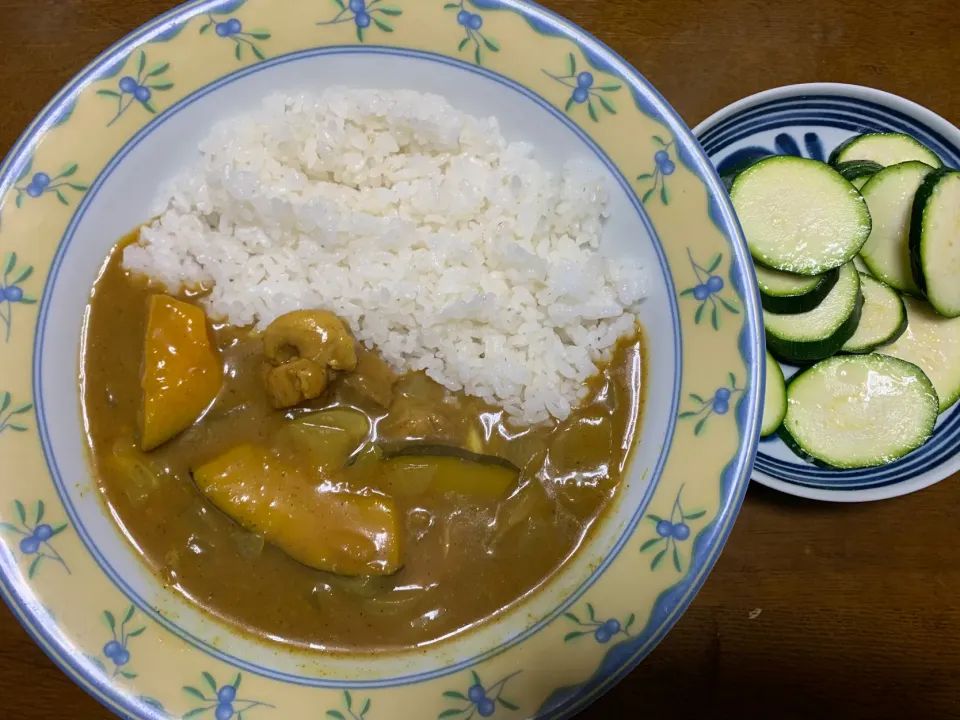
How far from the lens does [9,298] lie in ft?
6.99

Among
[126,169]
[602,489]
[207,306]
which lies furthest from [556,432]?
[126,169]

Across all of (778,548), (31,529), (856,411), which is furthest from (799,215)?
(31,529)

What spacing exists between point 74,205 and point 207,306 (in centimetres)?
55

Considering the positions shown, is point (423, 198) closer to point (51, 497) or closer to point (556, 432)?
A: point (556, 432)

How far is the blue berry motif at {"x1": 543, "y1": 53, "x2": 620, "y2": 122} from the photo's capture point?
85.5 inches

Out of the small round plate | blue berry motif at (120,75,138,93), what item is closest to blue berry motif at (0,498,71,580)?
blue berry motif at (120,75,138,93)

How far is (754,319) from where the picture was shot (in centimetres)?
206

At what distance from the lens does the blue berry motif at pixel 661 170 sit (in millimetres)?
2135

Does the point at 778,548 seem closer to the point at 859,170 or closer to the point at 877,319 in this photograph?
the point at 877,319

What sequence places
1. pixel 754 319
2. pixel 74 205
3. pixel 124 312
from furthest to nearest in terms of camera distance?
pixel 124 312
pixel 74 205
pixel 754 319

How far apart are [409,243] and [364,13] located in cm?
82

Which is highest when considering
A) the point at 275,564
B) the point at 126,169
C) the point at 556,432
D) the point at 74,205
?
the point at 126,169

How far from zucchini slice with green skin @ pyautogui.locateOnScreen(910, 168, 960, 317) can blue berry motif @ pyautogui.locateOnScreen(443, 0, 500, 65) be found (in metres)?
1.76

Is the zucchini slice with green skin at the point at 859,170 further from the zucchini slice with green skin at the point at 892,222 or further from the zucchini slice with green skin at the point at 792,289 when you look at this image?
the zucchini slice with green skin at the point at 792,289
